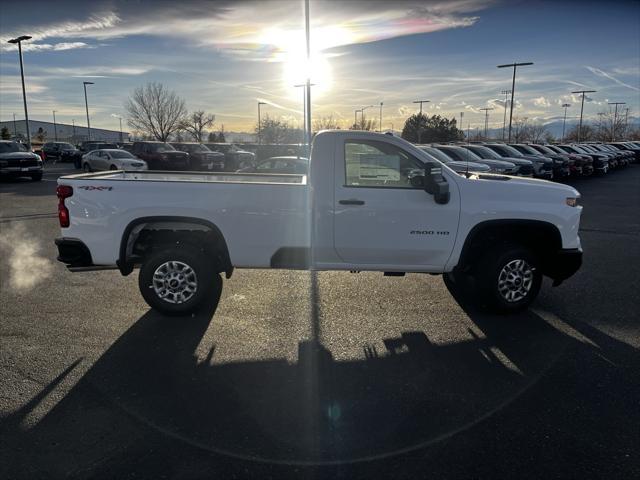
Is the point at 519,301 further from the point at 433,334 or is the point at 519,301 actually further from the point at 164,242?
the point at 164,242

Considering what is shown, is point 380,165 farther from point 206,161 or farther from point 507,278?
point 206,161

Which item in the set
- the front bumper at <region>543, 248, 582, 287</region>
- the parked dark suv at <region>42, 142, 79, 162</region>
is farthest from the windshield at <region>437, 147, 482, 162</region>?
the parked dark suv at <region>42, 142, 79, 162</region>

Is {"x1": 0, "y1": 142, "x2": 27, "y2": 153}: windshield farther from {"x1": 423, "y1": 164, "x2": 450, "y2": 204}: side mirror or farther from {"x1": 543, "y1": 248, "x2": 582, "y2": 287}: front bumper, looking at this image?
{"x1": 543, "y1": 248, "x2": 582, "y2": 287}: front bumper

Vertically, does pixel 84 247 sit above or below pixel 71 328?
above

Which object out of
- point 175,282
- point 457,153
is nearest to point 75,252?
point 175,282

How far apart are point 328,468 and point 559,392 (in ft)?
6.64

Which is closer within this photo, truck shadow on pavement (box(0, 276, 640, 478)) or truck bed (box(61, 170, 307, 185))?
truck shadow on pavement (box(0, 276, 640, 478))

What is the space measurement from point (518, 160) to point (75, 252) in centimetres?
1802

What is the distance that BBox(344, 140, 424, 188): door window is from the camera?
5285 mm

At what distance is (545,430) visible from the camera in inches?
133

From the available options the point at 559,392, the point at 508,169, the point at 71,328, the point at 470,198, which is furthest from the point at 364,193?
the point at 508,169

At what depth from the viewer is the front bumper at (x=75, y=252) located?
5.34 meters

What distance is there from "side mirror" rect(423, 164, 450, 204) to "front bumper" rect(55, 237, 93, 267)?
3.63 m

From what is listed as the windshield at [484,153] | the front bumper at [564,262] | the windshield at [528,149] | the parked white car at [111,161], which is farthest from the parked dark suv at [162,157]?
the front bumper at [564,262]
